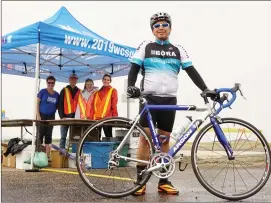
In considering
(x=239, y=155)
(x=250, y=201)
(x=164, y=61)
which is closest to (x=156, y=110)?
(x=164, y=61)

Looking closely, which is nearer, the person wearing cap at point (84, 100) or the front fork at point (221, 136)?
the front fork at point (221, 136)

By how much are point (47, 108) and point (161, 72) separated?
481 cm

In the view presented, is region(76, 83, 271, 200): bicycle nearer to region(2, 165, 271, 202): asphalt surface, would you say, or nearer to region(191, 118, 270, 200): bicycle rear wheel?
region(191, 118, 270, 200): bicycle rear wheel

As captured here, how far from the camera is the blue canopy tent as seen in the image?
741 centimetres

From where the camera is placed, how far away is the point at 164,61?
463cm

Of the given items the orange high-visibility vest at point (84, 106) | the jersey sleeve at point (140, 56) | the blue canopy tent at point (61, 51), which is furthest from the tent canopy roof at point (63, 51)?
the jersey sleeve at point (140, 56)

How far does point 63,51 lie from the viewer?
10.7 m

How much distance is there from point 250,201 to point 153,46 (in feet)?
6.54

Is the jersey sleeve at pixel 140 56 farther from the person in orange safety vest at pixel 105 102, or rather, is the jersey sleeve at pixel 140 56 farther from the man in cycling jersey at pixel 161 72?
the person in orange safety vest at pixel 105 102

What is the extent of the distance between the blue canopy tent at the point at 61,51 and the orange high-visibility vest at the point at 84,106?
1071 mm

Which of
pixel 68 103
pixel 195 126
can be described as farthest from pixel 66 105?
pixel 195 126

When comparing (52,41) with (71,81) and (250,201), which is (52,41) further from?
(250,201)

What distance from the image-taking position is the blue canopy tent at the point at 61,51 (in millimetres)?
7406

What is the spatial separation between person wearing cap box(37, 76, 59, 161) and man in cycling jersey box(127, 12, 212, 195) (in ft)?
14.9
